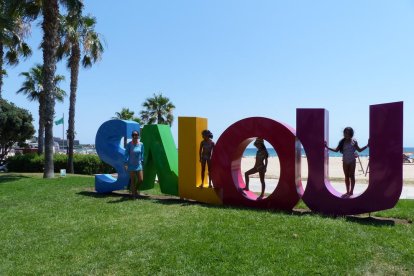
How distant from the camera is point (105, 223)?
8180mm

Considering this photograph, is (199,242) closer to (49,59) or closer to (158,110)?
(49,59)

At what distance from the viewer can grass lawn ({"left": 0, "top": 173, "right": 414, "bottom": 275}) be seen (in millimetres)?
5715

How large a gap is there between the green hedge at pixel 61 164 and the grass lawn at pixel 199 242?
15.1 m

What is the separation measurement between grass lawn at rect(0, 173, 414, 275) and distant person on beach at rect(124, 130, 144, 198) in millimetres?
1892

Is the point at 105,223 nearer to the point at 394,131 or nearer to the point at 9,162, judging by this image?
the point at 394,131

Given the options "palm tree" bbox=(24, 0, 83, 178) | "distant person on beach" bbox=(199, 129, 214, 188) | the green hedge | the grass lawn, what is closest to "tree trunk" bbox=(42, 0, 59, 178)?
"palm tree" bbox=(24, 0, 83, 178)

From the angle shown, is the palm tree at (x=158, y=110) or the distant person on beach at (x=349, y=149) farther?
the palm tree at (x=158, y=110)

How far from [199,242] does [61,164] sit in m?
20.7

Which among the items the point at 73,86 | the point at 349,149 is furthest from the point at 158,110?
the point at 349,149

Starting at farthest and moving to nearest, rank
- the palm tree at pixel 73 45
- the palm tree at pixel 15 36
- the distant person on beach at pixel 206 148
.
→ the palm tree at pixel 73 45 < the palm tree at pixel 15 36 < the distant person on beach at pixel 206 148

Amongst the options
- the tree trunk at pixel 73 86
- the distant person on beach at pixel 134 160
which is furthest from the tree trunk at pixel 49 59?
the distant person on beach at pixel 134 160

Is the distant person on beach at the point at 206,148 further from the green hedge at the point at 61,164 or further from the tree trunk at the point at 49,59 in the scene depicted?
the green hedge at the point at 61,164

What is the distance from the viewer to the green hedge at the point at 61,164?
81.1 ft

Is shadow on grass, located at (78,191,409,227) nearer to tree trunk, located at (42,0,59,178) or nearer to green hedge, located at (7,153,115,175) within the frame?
tree trunk, located at (42,0,59,178)
